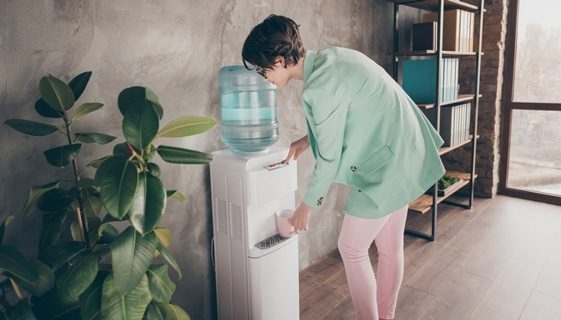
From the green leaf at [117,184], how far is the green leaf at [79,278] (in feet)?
0.74

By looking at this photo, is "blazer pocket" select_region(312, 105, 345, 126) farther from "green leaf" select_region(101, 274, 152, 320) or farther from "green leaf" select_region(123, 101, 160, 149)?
"green leaf" select_region(101, 274, 152, 320)

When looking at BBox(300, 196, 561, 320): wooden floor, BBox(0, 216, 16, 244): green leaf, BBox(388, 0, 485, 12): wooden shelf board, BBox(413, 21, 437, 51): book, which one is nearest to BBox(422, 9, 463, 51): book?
BBox(388, 0, 485, 12): wooden shelf board

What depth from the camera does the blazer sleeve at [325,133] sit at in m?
1.35

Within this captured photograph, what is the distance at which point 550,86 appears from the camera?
3.71 m

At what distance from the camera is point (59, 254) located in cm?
123

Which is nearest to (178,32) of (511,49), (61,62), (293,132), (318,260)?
(61,62)

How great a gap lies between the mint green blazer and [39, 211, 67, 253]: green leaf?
2.59 feet

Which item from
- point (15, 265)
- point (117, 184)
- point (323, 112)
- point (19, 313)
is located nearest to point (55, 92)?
point (117, 184)

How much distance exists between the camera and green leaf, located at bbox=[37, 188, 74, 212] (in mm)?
1276

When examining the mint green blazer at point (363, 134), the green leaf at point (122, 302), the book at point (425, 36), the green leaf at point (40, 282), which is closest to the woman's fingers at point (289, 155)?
the mint green blazer at point (363, 134)

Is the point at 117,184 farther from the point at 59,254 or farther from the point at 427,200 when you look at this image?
the point at 427,200

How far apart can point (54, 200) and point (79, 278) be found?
28 cm

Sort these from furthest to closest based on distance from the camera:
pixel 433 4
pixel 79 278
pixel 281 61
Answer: pixel 433 4 < pixel 281 61 < pixel 79 278

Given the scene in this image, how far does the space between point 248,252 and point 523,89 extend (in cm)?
331
